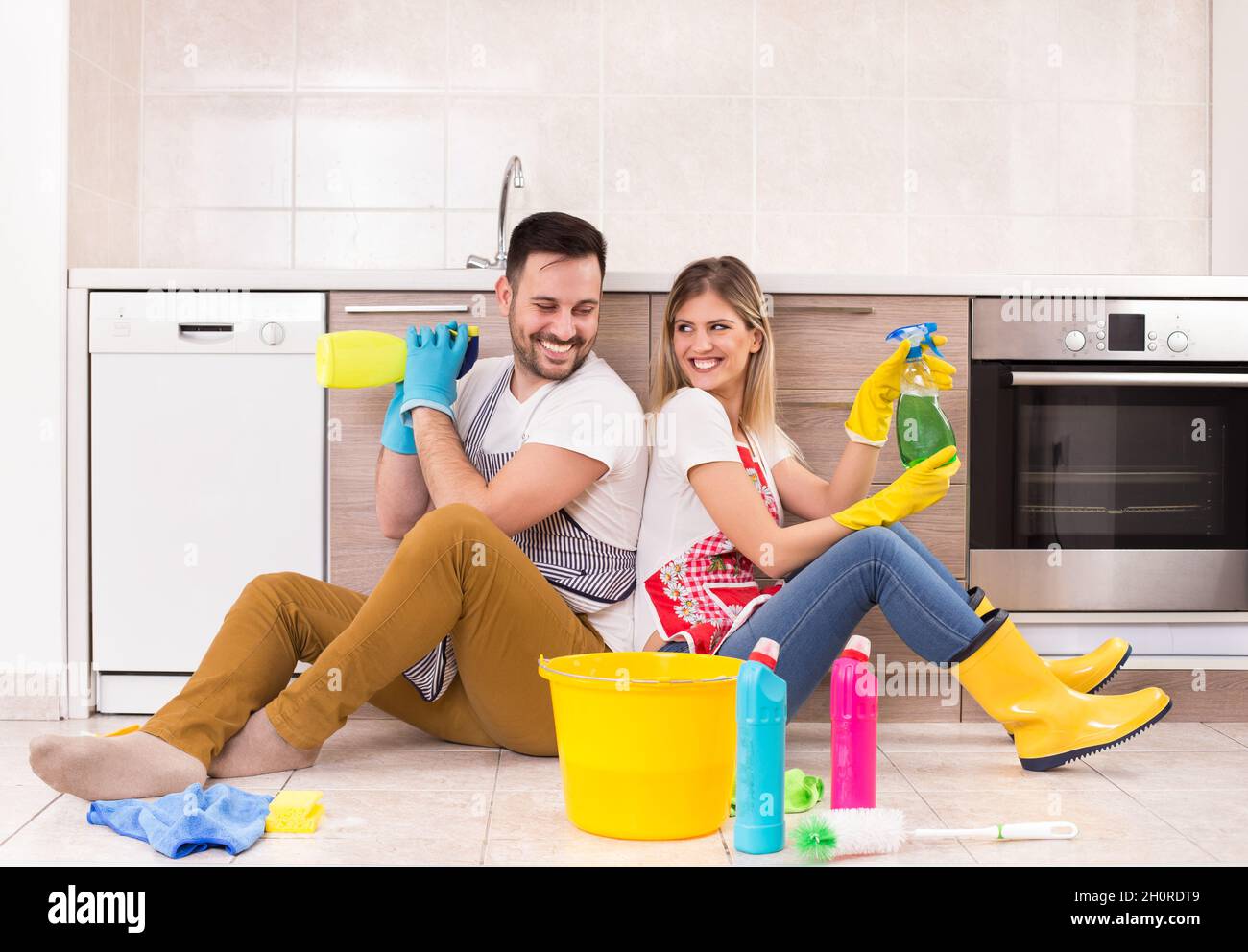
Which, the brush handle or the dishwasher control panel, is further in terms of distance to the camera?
the dishwasher control panel

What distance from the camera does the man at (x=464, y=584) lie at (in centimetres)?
172

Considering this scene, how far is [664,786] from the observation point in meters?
1.56

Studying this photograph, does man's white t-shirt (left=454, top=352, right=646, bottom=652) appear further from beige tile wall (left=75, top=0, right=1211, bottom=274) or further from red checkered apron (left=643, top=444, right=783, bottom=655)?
beige tile wall (left=75, top=0, right=1211, bottom=274)

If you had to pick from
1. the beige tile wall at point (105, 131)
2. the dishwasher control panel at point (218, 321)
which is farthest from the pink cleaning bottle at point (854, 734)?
the beige tile wall at point (105, 131)

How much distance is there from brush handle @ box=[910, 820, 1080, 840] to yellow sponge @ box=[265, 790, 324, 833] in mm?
802

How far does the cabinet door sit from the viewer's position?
2.27 meters

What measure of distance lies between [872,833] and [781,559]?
0.52 m

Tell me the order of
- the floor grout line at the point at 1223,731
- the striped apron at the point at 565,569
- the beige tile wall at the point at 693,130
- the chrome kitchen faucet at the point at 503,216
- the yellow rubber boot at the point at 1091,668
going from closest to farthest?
the striped apron at the point at 565,569
the yellow rubber boot at the point at 1091,668
the floor grout line at the point at 1223,731
the chrome kitchen faucet at the point at 503,216
the beige tile wall at the point at 693,130

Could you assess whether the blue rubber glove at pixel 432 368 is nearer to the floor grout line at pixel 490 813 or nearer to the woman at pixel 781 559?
the woman at pixel 781 559

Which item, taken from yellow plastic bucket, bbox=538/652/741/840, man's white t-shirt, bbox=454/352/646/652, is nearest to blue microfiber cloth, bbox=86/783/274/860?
yellow plastic bucket, bbox=538/652/741/840

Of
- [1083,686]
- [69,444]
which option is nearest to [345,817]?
[69,444]

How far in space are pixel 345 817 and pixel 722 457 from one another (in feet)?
2.56

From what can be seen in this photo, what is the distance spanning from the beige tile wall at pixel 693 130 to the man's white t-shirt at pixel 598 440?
982 mm
